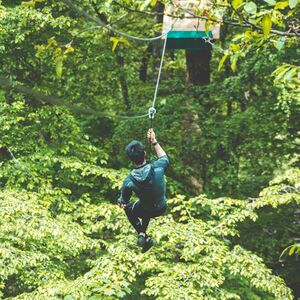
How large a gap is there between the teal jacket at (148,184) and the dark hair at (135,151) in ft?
0.33

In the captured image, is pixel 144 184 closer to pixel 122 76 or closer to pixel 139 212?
pixel 139 212

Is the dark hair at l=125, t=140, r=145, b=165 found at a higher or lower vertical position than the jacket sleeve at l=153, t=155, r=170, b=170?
higher

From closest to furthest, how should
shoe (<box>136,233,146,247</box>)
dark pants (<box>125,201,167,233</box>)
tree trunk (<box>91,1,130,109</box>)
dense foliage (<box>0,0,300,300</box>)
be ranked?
dark pants (<box>125,201,167,233</box>), shoe (<box>136,233,146,247</box>), dense foliage (<box>0,0,300,300</box>), tree trunk (<box>91,1,130,109</box>)

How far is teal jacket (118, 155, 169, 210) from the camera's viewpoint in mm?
3746

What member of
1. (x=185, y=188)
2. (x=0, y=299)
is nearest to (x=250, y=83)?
(x=185, y=188)

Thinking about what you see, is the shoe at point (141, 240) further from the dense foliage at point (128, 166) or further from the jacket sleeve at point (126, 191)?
the dense foliage at point (128, 166)

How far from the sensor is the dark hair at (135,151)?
142 inches

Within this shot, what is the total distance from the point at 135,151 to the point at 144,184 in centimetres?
29

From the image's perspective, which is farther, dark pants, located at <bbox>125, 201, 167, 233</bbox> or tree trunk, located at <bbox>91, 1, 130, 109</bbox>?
tree trunk, located at <bbox>91, 1, 130, 109</bbox>

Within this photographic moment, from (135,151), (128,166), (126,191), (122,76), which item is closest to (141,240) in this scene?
(126,191)

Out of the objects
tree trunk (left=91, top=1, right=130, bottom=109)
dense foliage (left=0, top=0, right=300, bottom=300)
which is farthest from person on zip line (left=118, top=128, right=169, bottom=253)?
tree trunk (left=91, top=1, right=130, bottom=109)

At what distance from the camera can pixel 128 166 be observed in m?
8.11

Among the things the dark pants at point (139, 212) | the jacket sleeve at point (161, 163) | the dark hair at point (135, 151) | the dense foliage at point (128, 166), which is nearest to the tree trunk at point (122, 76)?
the dense foliage at point (128, 166)

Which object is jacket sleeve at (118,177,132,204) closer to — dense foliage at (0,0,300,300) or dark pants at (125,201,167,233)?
dark pants at (125,201,167,233)
